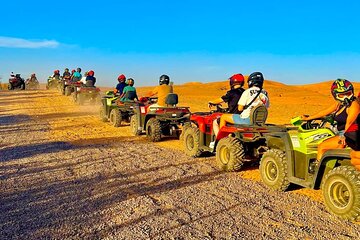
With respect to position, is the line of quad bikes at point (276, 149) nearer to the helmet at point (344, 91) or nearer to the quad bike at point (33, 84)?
the helmet at point (344, 91)

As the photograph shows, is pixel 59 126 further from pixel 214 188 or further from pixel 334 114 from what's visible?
pixel 334 114

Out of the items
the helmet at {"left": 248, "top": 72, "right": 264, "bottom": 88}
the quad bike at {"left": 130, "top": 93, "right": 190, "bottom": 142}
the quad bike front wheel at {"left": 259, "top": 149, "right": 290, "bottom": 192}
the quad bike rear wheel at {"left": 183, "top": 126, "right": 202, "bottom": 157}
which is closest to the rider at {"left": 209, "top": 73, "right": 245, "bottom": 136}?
the helmet at {"left": 248, "top": 72, "right": 264, "bottom": 88}

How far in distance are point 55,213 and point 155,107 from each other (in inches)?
248

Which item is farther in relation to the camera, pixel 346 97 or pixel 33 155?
pixel 33 155

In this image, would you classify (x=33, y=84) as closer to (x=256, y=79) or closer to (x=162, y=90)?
(x=162, y=90)

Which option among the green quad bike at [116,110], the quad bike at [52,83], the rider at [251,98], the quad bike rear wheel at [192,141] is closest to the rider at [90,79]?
the green quad bike at [116,110]

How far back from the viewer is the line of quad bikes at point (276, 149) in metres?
4.88

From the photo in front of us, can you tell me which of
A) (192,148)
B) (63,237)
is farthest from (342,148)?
(192,148)

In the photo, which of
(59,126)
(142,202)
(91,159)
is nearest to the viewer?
(142,202)

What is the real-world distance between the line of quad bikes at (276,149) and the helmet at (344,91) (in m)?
0.59

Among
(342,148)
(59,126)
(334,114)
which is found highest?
(334,114)

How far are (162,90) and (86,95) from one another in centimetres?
1176

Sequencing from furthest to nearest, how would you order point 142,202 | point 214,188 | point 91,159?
1. point 91,159
2. point 214,188
3. point 142,202

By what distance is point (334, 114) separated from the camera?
576 cm
